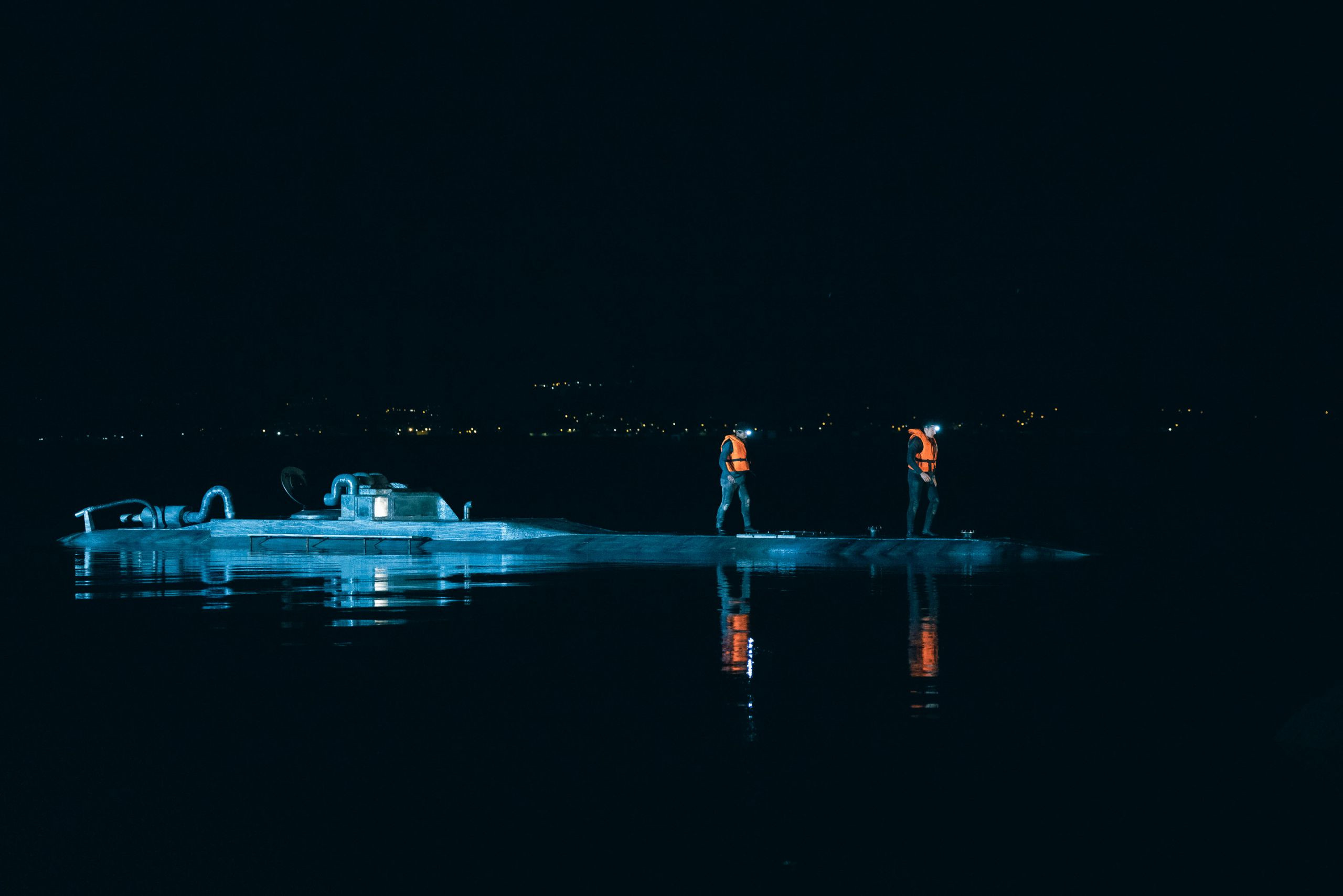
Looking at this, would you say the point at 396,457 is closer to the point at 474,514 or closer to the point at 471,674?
the point at 474,514

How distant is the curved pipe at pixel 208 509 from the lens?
97.9 ft

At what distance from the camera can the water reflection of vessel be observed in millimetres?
24047

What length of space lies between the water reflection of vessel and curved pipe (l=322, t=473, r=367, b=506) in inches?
1.2

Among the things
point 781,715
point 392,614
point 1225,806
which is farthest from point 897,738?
point 392,614

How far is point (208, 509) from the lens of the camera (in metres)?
30.6

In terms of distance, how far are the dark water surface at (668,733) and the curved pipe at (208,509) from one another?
9.69m

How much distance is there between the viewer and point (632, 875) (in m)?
7.66

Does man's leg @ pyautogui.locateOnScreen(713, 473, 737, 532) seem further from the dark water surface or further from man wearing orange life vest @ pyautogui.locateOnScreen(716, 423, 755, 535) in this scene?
the dark water surface

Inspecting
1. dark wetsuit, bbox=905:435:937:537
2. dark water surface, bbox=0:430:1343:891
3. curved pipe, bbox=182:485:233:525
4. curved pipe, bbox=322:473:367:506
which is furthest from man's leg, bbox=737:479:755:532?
curved pipe, bbox=182:485:233:525

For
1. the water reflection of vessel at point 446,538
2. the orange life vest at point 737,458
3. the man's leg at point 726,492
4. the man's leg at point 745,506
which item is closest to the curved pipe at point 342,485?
the water reflection of vessel at point 446,538

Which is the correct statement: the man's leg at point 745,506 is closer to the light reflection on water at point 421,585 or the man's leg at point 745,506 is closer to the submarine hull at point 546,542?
the submarine hull at point 546,542

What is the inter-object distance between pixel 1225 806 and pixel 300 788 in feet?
18.7

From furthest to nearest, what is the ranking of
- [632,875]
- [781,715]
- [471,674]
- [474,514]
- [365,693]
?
[474,514] < [471,674] < [365,693] < [781,715] < [632,875]

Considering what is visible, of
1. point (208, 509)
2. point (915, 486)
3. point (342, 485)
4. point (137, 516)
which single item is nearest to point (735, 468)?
point (915, 486)
